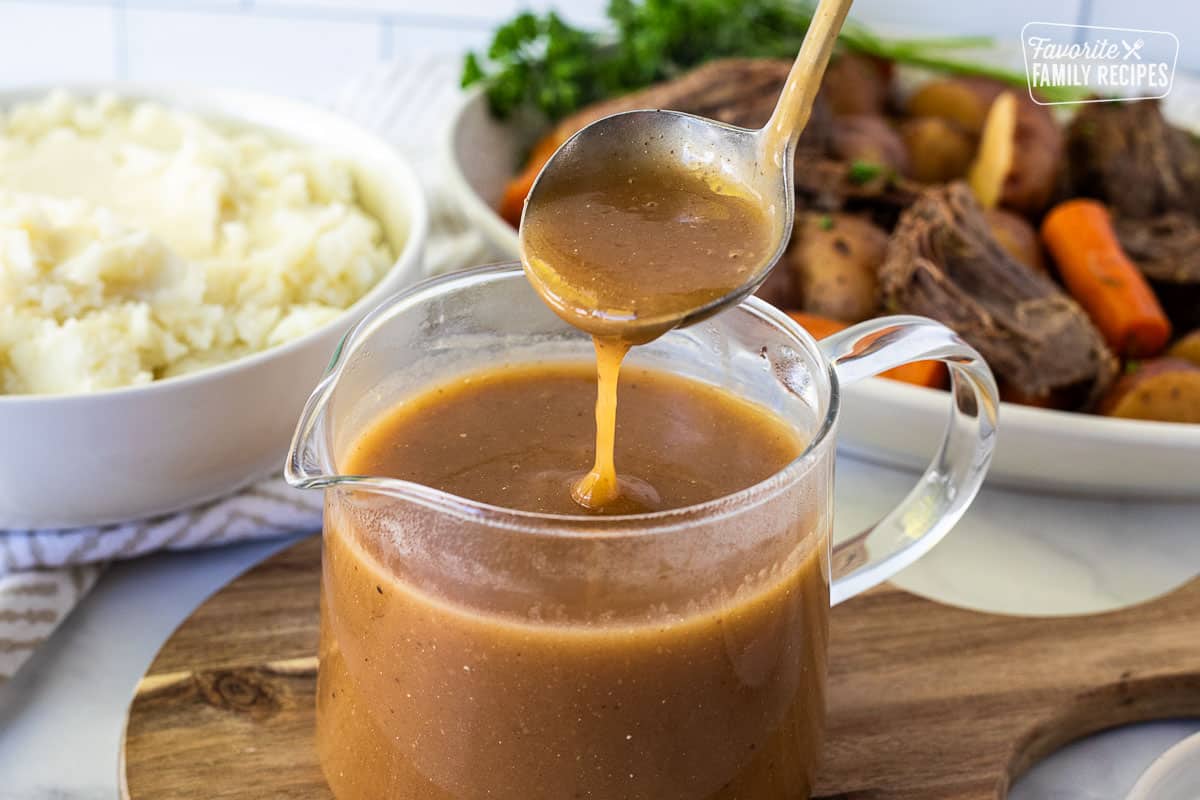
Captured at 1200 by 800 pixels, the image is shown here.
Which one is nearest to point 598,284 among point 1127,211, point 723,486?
point 723,486

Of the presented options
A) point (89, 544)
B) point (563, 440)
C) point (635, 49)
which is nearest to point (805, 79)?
point (563, 440)

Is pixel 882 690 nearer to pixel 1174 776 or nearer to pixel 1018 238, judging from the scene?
pixel 1174 776

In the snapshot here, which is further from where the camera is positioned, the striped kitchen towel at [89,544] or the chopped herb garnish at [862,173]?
the chopped herb garnish at [862,173]

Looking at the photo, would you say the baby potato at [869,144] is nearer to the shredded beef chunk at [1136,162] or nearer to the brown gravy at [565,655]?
the shredded beef chunk at [1136,162]

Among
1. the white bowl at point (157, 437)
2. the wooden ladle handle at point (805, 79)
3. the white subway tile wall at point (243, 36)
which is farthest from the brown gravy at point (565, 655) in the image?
the white subway tile wall at point (243, 36)

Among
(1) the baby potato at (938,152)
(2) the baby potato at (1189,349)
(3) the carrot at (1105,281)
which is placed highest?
(1) the baby potato at (938,152)

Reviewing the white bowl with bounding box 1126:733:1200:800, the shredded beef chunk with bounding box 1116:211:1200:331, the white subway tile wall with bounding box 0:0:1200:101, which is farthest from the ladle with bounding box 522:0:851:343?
the white subway tile wall with bounding box 0:0:1200:101
